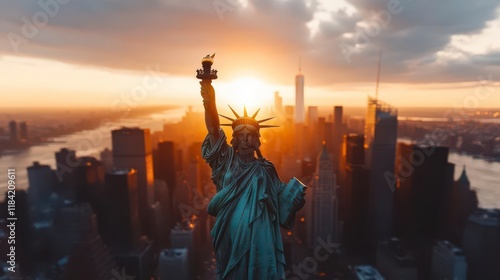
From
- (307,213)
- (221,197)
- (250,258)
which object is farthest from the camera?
(307,213)

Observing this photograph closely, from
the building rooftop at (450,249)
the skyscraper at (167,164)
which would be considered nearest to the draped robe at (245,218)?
the building rooftop at (450,249)

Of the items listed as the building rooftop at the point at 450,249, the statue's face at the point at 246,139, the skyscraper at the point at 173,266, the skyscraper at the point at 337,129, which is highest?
the statue's face at the point at 246,139

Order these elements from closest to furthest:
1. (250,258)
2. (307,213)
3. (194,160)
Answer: (250,258)
(307,213)
(194,160)

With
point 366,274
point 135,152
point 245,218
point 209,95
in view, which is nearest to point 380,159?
point 366,274

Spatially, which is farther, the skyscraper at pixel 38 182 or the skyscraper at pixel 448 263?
the skyscraper at pixel 38 182

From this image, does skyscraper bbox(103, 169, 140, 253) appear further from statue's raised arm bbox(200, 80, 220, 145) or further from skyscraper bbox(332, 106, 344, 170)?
skyscraper bbox(332, 106, 344, 170)

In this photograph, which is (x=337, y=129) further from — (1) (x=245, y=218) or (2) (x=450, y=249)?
(1) (x=245, y=218)

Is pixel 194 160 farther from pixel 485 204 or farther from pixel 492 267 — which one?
pixel 485 204

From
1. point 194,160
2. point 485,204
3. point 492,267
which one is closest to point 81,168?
point 194,160

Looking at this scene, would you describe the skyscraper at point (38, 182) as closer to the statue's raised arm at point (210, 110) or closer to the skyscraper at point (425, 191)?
the statue's raised arm at point (210, 110)
